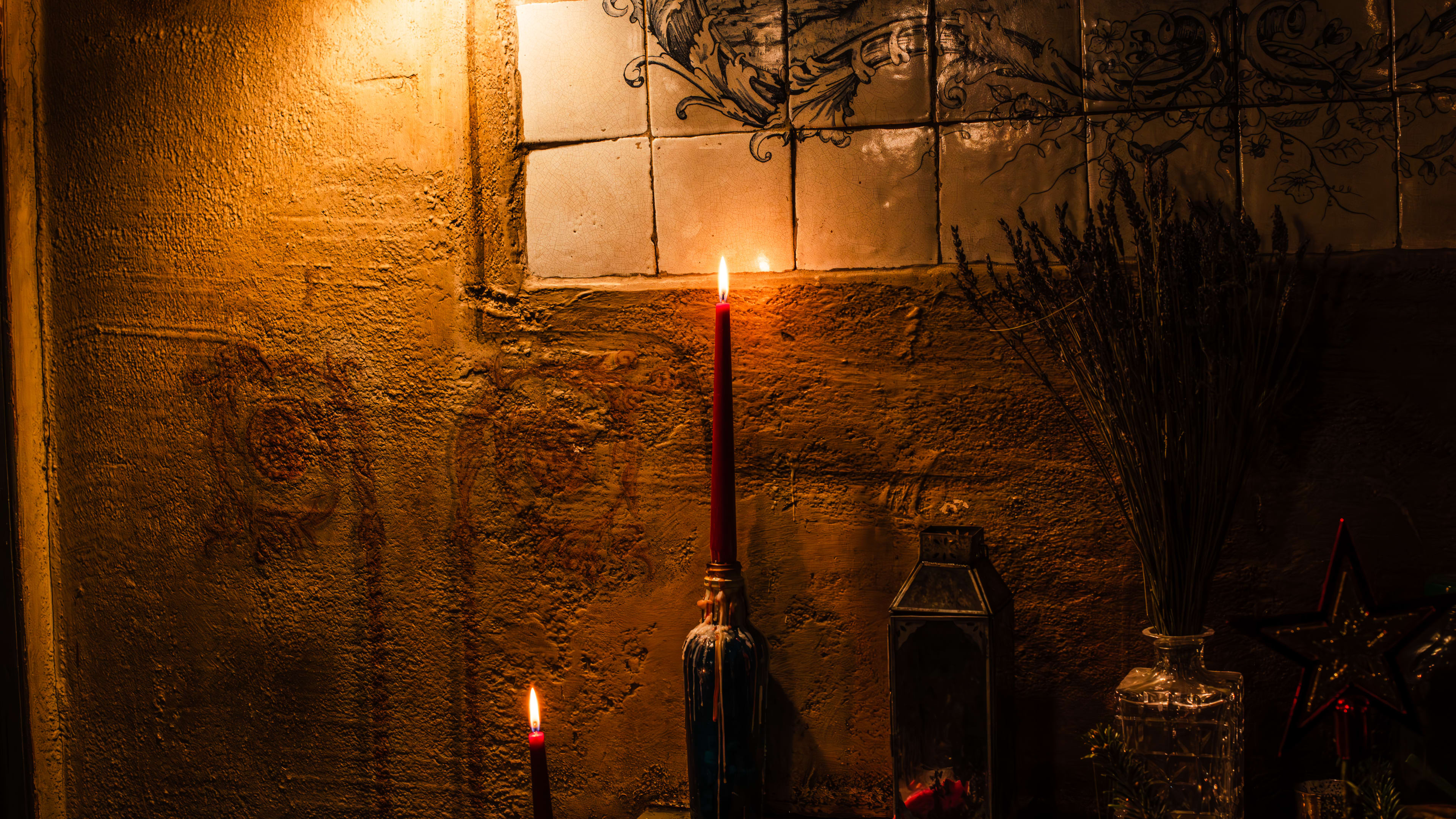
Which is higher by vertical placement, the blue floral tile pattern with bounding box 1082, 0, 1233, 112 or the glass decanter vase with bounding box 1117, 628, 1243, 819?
the blue floral tile pattern with bounding box 1082, 0, 1233, 112

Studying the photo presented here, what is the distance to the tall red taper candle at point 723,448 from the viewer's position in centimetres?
104

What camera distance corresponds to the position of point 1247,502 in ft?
3.54

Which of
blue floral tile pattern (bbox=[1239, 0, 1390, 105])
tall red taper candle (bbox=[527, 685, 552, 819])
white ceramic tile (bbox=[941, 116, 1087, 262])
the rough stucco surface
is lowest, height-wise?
tall red taper candle (bbox=[527, 685, 552, 819])

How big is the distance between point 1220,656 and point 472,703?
90 cm

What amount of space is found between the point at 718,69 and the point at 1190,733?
2.93 feet

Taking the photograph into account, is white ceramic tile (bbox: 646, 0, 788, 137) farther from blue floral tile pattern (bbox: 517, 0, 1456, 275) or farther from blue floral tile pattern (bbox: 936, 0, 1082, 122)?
blue floral tile pattern (bbox: 936, 0, 1082, 122)

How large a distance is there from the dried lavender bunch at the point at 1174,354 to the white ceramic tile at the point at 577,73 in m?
0.46

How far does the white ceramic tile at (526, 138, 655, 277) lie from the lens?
1.21 metres

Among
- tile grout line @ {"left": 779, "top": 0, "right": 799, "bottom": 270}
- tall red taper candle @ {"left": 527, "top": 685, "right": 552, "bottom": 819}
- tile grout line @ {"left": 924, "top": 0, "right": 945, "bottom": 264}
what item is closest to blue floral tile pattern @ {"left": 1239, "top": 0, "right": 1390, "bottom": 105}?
tile grout line @ {"left": 924, "top": 0, "right": 945, "bottom": 264}

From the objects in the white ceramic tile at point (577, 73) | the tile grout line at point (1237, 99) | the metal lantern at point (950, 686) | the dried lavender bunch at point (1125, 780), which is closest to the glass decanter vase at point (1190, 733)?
the dried lavender bunch at point (1125, 780)

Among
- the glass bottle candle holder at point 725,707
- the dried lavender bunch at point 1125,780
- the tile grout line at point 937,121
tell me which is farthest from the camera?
the tile grout line at point 937,121

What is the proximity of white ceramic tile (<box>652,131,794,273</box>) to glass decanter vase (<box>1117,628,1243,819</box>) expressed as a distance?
1.99 ft

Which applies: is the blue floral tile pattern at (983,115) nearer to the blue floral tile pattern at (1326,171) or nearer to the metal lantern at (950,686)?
the blue floral tile pattern at (1326,171)

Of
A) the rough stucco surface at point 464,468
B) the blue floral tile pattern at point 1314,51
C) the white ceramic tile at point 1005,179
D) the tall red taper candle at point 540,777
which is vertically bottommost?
the tall red taper candle at point 540,777
